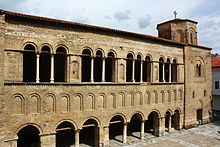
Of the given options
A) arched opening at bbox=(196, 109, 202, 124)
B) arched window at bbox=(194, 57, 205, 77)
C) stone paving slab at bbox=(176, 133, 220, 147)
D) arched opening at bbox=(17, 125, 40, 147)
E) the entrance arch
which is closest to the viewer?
arched opening at bbox=(17, 125, 40, 147)

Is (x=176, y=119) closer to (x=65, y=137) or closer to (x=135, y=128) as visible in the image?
(x=135, y=128)

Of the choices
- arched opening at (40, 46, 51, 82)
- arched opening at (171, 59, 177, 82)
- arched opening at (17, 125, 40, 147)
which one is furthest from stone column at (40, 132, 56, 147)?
arched opening at (171, 59, 177, 82)

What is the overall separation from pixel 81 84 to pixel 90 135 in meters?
6.40

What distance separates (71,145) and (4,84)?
723 centimetres

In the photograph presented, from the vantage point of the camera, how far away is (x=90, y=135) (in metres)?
16.5

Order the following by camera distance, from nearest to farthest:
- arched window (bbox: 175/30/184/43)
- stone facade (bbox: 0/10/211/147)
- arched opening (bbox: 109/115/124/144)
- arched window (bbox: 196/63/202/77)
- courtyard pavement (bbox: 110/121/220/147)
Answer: stone facade (bbox: 0/10/211/147)
courtyard pavement (bbox: 110/121/220/147)
arched opening (bbox: 109/115/124/144)
arched window (bbox: 196/63/202/77)
arched window (bbox: 175/30/184/43)

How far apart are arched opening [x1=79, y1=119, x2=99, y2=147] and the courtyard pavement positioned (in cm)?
147

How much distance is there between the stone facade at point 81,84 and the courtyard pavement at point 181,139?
2.65 ft

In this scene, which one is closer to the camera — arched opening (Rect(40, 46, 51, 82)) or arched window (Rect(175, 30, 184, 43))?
arched opening (Rect(40, 46, 51, 82))

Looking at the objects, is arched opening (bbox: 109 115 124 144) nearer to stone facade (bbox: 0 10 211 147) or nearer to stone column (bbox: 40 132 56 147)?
stone facade (bbox: 0 10 211 147)

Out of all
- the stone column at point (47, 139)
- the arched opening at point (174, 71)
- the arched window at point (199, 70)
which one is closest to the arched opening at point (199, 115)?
the arched window at point (199, 70)

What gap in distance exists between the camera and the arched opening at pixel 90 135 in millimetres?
13401

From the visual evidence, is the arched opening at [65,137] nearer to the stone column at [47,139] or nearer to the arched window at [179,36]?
the stone column at [47,139]

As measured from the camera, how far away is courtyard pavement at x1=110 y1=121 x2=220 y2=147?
48.2ft
